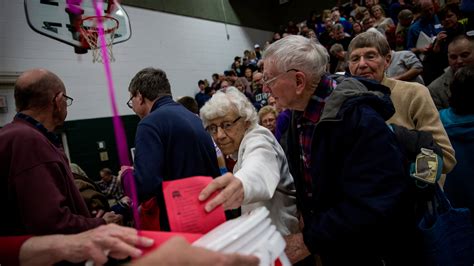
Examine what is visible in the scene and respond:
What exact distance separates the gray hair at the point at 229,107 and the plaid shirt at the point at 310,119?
1.20 ft

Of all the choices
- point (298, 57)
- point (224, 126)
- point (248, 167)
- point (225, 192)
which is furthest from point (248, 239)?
point (224, 126)

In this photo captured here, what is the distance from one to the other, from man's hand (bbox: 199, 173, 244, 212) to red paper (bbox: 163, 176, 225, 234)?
1 cm

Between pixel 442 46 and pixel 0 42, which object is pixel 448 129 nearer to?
pixel 442 46

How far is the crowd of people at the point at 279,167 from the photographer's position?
35.7 inches

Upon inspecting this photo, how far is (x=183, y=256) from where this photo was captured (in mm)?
545

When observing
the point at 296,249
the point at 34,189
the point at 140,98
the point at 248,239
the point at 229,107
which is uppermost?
the point at 140,98

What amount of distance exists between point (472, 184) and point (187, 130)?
5.41ft

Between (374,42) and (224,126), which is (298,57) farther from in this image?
(374,42)

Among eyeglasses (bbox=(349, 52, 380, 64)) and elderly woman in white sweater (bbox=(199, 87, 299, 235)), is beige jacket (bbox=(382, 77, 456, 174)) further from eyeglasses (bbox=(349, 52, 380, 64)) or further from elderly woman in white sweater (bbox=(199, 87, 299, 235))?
elderly woman in white sweater (bbox=(199, 87, 299, 235))

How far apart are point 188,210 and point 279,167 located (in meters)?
0.63

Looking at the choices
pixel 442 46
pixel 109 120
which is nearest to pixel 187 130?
pixel 442 46

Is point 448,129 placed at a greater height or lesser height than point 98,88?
lesser

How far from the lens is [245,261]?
60 cm

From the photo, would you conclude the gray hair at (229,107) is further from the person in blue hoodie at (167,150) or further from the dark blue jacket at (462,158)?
the dark blue jacket at (462,158)
